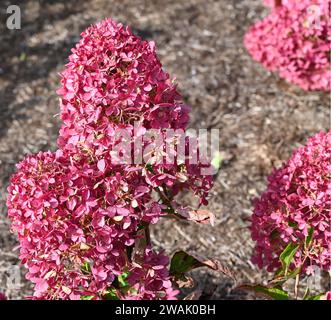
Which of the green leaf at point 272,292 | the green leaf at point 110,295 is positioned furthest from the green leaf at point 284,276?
the green leaf at point 110,295

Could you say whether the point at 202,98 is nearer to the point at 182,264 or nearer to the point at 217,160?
the point at 217,160

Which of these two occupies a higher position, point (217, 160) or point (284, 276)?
point (217, 160)

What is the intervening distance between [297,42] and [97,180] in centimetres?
234

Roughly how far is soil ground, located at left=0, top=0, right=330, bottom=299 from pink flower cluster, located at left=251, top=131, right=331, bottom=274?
0.55 metres

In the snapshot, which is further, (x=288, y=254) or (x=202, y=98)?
(x=202, y=98)

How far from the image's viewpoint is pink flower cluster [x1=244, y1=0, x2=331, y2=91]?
3.94 metres

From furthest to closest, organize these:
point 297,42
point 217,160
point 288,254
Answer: point 297,42 < point 217,160 < point 288,254

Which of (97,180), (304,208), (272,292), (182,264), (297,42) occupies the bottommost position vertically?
(272,292)

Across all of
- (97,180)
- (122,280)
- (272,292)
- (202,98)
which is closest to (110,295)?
(122,280)

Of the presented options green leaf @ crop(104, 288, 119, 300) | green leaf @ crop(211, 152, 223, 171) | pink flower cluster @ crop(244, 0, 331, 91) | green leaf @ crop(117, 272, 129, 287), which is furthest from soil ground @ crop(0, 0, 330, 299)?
green leaf @ crop(104, 288, 119, 300)

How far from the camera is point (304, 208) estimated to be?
2.36 metres

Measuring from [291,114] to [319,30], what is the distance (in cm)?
53

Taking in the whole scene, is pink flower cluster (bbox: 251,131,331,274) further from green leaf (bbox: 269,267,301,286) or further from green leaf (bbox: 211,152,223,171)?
green leaf (bbox: 211,152,223,171)

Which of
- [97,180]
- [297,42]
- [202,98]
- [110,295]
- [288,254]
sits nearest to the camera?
[97,180]
